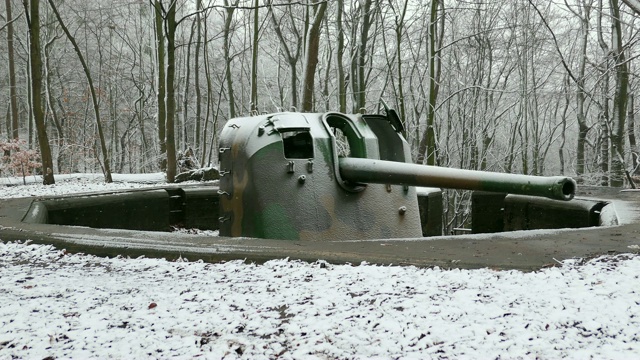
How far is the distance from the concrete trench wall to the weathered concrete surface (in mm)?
1453

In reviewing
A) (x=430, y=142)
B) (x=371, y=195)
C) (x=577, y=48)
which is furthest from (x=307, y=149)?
(x=577, y=48)

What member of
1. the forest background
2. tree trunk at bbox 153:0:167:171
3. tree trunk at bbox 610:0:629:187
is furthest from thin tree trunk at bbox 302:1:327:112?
tree trunk at bbox 610:0:629:187

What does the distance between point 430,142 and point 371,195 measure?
692 cm

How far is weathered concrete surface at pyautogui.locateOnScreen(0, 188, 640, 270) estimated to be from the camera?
323cm

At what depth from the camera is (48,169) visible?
10.6 metres

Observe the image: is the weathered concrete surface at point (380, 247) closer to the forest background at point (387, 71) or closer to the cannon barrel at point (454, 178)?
the cannon barrel at point (454, 178)

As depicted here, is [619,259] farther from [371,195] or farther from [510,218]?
[510,218]

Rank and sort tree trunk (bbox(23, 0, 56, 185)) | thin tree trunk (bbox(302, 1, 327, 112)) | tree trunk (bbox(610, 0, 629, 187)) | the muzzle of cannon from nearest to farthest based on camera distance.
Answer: the muzzle of cannon, tree trunk (bbox(23, 0, 56, 185)), thin tree trunk (bbox(302, 1, 327, 112)), tree trunk (bbox(610, 0, 629, 187))

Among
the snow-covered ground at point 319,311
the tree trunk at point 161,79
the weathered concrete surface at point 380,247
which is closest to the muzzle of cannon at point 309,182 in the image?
the weathered concrete surface at point 380,247

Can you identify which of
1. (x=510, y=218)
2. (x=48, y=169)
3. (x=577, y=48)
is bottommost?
(x=510, y=218)

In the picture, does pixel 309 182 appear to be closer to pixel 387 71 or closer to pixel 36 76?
pixel 36 76

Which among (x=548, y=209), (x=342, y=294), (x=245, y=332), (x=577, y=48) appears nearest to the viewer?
(x=245, y=332)

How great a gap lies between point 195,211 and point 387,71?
40.9ft

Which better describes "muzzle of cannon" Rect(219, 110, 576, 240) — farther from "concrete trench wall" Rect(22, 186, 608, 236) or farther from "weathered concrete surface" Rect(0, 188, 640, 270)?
"concrete trench wall" Rect(22, 186, 608, 236)
